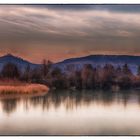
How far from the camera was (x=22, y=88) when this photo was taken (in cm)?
326

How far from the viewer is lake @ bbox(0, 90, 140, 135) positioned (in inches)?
127

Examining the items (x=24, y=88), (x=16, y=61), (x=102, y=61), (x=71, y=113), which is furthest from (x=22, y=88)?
(x=102, y=61)

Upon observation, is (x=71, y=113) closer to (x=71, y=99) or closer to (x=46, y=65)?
(x=71, y=99)

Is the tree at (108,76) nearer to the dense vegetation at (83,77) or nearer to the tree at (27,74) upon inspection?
the dense vegetation at (83,77)

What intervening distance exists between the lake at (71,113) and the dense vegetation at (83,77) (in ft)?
0.10

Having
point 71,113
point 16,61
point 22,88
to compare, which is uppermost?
point 16,61

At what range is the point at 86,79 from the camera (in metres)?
3.27

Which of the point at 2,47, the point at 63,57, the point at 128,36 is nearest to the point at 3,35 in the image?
the point at 2,47

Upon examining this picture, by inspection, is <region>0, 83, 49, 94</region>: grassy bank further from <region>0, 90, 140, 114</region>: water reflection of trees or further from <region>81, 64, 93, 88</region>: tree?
<region>81, 64, 93, 88</region>: tree

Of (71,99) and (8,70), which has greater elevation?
(8,70)

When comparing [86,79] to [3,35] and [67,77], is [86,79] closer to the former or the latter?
[67,77]

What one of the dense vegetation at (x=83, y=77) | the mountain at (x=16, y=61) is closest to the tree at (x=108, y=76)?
the dense vegetation at (x=83, y=77)

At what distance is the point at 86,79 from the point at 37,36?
0.28 meters

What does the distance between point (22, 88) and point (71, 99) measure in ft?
0.71
